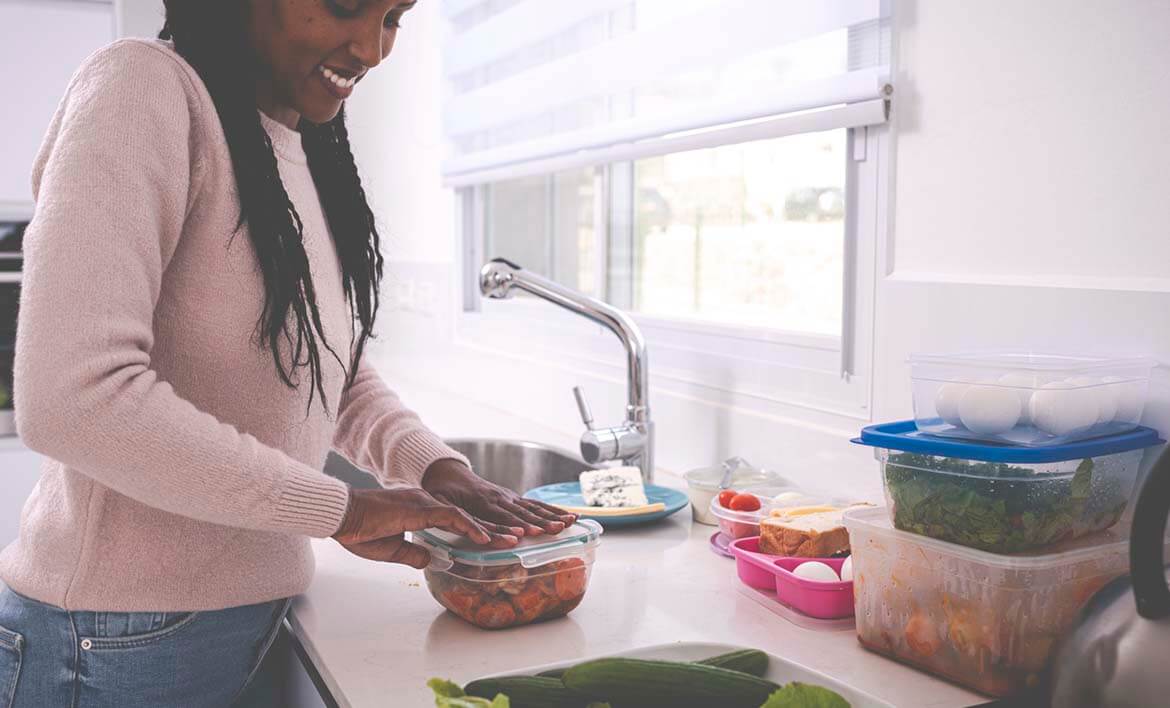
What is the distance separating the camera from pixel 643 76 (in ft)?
6.06

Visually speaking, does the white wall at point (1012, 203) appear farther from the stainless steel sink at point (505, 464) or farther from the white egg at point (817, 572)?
the stainless steel sink at point (505, 464)

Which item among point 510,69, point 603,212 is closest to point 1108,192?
point 603,212

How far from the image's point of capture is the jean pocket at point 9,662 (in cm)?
101

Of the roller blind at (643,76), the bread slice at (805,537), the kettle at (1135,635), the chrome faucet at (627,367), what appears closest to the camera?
the kettle at (1135,635)

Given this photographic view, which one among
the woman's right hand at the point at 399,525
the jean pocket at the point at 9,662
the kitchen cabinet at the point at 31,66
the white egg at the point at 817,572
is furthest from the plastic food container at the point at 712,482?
the kitchen cabinet at the point at 31,66

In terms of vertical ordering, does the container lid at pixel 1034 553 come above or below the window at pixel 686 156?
below

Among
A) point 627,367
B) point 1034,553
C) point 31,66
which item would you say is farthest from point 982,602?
point 31,66

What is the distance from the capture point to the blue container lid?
35.0 inches

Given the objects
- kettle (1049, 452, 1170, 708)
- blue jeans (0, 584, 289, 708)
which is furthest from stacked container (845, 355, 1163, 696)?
blue jeans (0, 584, 289, 708)

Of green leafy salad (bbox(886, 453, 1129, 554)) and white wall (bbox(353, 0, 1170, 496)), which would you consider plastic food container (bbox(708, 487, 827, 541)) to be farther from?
green leafy salad (bbox(886, 453, 1129, 554))

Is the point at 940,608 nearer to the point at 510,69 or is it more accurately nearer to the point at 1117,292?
the point at 1117,292

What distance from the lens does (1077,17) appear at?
1111 mm

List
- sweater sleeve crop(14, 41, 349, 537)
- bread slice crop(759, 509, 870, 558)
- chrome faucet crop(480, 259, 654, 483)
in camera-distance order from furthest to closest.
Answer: chrome faucet crop(480, 259, 654, 483)
bread slice crop(759, 509, 870, 558)
sweater sleeve crop(14, 41, 349, 537)

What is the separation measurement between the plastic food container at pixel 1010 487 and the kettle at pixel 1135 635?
123mm
